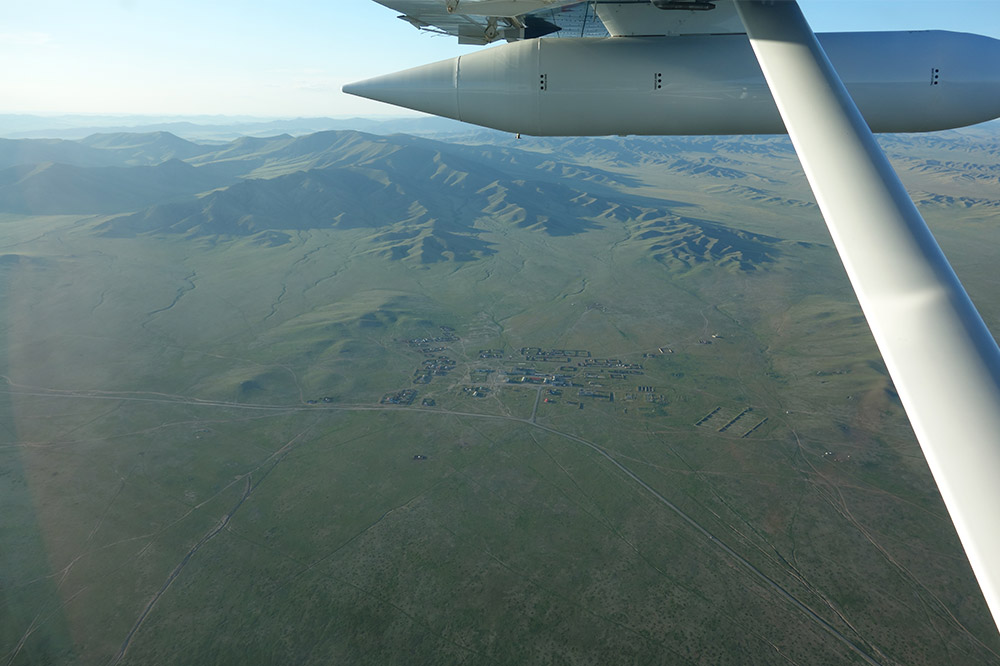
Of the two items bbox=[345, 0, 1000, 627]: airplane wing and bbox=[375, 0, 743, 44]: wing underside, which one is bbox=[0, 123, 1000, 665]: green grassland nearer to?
bbox=[345, 0, 1000, 627]: airplane wing

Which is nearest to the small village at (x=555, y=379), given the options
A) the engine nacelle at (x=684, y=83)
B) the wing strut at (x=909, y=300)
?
the engine nacelle at (x=684, y=83)

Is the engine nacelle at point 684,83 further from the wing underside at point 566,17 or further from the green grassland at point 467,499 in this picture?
the green grassland at point 467,499

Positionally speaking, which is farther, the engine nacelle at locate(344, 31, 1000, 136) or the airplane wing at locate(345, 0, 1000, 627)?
the engine nacelle at locate(344, 31, 1000, 136)

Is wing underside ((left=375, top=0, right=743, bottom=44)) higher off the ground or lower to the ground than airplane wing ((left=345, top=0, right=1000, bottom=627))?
higher

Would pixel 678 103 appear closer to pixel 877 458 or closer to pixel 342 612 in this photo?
pixel 342 612

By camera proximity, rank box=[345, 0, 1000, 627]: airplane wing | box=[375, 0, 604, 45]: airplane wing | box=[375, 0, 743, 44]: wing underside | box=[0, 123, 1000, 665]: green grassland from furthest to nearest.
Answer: box=[0, 123, 1000, 665]: green grassland < box=[375, 0, 743, 44]: wing underside < box=[375, 0, 604, 45]: airplane wing < box=[345, 0, 1000, 627]: airplane wing

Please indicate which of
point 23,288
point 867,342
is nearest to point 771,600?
point 867,342

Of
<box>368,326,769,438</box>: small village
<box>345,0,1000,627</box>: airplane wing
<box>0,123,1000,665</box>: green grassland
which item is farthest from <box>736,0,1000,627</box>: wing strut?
<box>368,326,769,438</box>: small village
